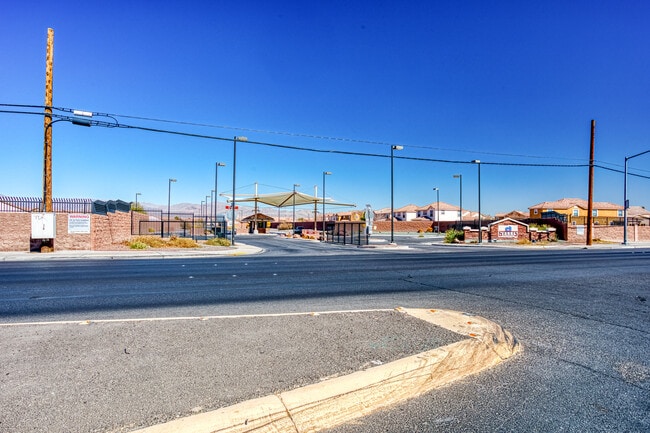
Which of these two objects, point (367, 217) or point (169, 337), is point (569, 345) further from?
point (367, 217)

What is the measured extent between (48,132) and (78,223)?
5203 mm

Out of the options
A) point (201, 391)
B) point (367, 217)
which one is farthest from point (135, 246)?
point (201, 391)

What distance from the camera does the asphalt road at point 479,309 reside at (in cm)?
350

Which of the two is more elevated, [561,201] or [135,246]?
[561,201]

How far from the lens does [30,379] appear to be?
396 centimetres

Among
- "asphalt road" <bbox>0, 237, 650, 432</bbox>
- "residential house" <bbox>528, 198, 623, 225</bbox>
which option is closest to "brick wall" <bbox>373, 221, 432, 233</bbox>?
"residential house" <bbox>528, 198, 623, 225</bbox>

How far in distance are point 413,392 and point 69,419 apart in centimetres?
286

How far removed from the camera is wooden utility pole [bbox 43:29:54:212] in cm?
2195

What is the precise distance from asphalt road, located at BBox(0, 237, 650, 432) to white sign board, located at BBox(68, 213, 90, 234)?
9.59 metres

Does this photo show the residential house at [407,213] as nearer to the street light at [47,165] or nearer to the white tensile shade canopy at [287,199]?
the white tensile shade canopy at [287,199]

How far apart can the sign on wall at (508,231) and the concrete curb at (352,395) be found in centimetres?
3966

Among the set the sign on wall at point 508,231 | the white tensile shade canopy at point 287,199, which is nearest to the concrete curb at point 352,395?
the sign on wall at point 508,231

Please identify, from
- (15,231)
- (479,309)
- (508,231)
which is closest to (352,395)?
(479,309)

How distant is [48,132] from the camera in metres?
22.0
